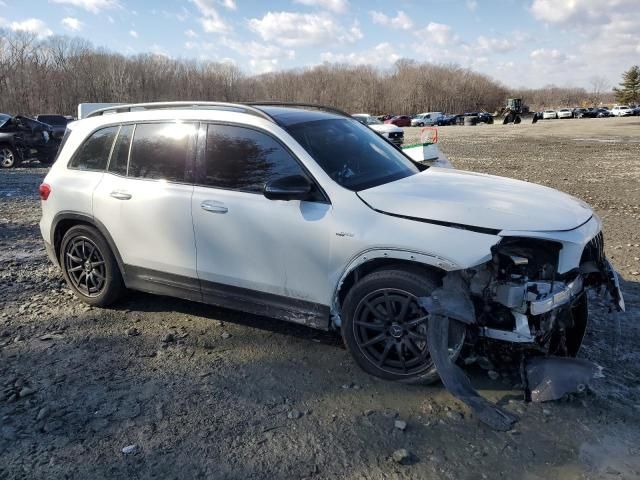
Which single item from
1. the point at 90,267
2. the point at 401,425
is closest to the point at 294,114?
the point at 90,267

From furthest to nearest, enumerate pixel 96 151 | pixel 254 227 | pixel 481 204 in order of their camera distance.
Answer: pixel 96 151, pixel 254 227, pixel 481 204

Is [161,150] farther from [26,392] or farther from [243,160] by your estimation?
[26,392]

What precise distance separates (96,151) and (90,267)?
43.3 inches

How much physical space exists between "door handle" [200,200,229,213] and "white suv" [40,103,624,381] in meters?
0.01

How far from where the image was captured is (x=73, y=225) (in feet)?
16.5

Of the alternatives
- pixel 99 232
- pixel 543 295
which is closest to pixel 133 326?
pixel 99 232

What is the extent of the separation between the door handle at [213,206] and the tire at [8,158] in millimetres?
15798

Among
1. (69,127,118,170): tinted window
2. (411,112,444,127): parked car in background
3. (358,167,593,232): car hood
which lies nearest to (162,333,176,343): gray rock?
(69,127,118,170): tinted window

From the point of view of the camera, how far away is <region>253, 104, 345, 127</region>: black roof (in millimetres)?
4086

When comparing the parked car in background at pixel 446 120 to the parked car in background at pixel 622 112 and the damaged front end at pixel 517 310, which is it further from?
the damaged front end at pixel 517 310

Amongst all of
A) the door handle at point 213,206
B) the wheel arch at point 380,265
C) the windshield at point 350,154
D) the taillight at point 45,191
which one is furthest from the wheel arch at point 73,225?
the wheel arch at point 380,265

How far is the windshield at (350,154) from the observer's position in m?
3.87

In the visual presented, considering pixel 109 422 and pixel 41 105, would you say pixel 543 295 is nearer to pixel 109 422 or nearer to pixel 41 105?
pixel 109 422

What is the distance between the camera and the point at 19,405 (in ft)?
11.3
